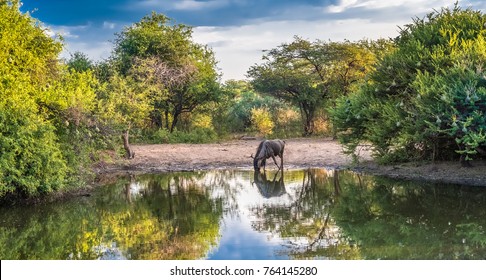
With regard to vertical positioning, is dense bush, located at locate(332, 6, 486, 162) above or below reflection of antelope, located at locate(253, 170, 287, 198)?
above

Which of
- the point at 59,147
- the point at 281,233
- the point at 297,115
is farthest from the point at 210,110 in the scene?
the point at 281,233

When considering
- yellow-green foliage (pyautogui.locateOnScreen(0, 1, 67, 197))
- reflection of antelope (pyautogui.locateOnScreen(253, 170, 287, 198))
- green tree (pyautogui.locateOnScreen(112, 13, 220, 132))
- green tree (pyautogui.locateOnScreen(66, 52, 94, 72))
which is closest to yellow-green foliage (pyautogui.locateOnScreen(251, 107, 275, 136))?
green tree (pyautogui.locateOnScreen(112, 13, 220, 132))

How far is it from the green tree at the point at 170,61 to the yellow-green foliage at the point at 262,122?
158 inches

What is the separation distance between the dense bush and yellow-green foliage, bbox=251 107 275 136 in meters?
17.1

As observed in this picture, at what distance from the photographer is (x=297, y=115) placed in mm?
41312

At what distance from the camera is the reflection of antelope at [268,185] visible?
15438 mm

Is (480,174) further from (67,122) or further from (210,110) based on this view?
(210,110)

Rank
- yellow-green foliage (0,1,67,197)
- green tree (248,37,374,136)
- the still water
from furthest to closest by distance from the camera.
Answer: green tree (248,37,374,136) → yellow-green foliage (0,1,67,197) → the still water

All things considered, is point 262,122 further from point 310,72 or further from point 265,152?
point 265,152

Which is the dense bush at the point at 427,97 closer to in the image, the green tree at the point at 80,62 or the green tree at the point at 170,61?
the green tree at the point at 170,61

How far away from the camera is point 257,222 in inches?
452

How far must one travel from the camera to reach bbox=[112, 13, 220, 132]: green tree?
1254 inches

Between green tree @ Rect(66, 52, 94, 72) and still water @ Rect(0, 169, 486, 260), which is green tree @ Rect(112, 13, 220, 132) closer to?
green tree @ Rect(66, 52, 94, 72)

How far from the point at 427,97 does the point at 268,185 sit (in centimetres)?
559
